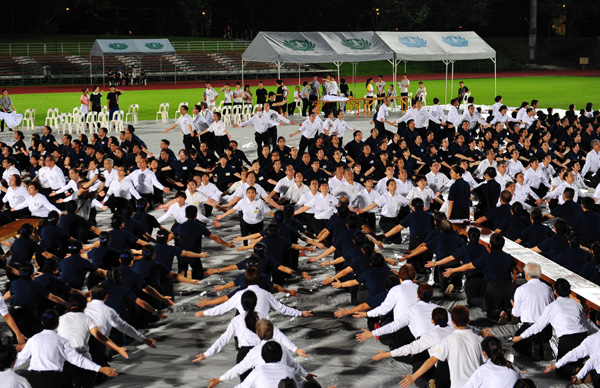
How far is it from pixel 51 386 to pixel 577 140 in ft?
57.0

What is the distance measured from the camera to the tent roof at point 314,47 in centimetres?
3234

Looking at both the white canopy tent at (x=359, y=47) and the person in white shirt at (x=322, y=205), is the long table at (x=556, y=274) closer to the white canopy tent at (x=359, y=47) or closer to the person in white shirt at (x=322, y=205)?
the person in white shirt at (x=322, y=205)

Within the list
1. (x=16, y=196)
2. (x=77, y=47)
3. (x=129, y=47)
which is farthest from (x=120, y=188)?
(x=77, y=47)

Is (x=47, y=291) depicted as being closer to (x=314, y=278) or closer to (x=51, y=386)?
(x=51, y=386)

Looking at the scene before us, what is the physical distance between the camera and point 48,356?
796 centimetres

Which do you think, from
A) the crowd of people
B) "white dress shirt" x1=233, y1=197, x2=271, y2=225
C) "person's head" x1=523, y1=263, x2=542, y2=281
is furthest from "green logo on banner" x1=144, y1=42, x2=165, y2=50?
"person's head" x1=523, y1=263, x2=542, y2=281

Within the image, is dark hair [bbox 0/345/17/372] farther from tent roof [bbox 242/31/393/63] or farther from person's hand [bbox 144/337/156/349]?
tent roof [bbox 242/31/393/63]

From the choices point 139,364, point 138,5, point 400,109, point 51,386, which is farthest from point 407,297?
point 138,5

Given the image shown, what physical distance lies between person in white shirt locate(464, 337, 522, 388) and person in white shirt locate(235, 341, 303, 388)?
5.63 ft

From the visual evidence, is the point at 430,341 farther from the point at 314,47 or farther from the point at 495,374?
the point at 314,47

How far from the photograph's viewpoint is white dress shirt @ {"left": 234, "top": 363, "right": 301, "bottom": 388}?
22.6 feet

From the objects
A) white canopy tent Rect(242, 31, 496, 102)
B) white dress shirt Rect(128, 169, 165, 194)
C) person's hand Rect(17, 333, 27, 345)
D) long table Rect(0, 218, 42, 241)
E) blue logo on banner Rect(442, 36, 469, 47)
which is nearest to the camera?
person's hand Rect(17, 333, 27, 345)

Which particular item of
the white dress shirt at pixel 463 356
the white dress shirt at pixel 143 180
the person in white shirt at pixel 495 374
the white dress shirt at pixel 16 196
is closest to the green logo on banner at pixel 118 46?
the white dress shirt at pixel 143 180

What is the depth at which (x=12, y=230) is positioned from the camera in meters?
13.8
